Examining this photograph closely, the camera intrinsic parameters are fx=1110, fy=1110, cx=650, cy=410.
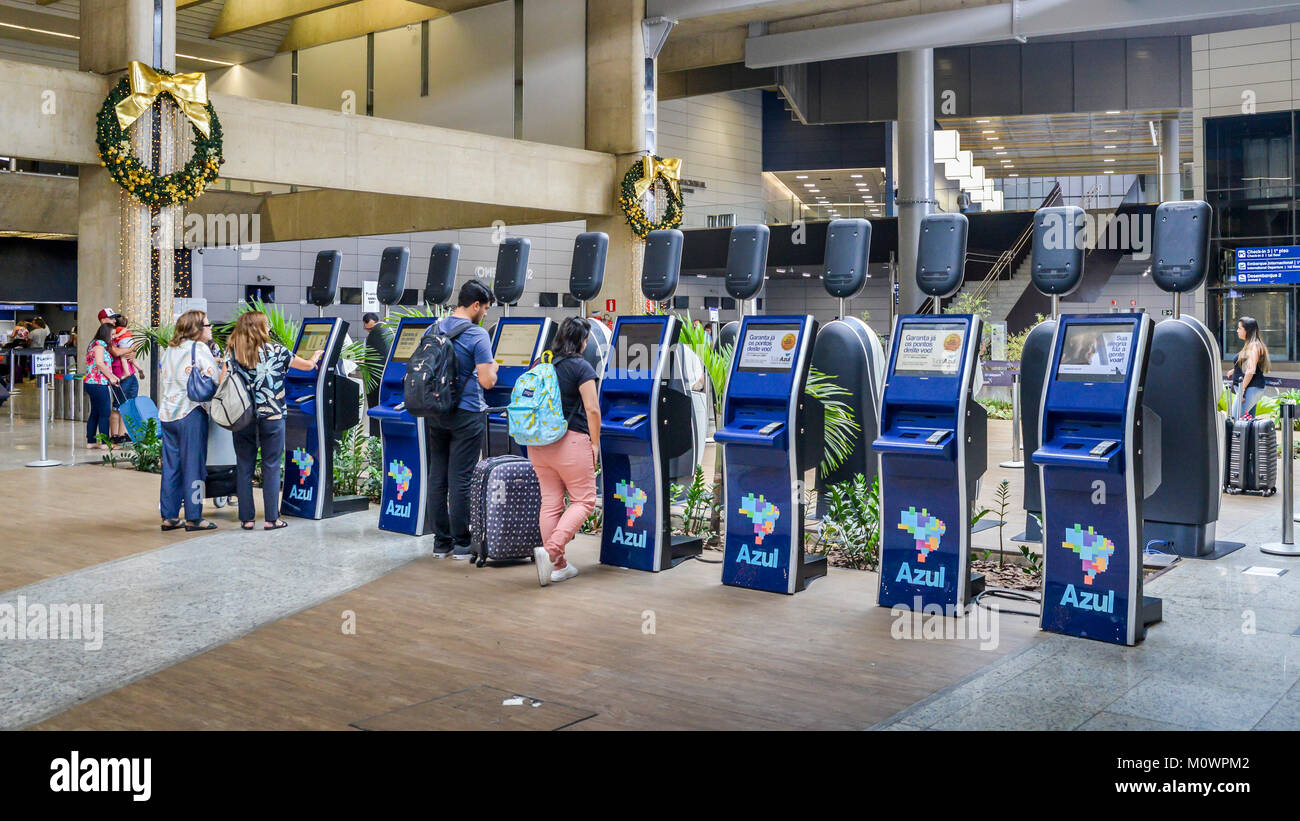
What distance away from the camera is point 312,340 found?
7.45m

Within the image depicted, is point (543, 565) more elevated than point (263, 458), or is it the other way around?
point (263, 458)

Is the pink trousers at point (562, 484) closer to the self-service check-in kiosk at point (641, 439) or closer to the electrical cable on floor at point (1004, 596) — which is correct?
the self-service check-in kiosk at point (641, 439)

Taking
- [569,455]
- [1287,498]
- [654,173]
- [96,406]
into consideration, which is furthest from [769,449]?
[654,173]

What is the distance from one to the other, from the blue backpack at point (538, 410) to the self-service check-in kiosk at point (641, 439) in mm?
417

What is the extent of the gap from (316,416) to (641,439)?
2596 millimetres

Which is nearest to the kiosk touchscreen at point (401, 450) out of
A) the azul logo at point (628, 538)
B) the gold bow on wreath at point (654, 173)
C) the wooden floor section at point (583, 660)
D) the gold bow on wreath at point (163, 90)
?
the wooden floor section at point (583, 660)

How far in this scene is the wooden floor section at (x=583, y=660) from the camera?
360cm

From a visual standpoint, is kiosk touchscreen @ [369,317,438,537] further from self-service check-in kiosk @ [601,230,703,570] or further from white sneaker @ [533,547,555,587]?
white sneaker @ [533,547,555,587]

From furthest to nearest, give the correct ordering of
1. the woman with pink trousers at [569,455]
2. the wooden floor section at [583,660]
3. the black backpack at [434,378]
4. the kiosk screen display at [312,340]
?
1. the kiosk screen display at [312,340]
2. the black backpack at [434,378]
3. the woman with pink trousers at [569,455]
4. the wooden floor section at [583,660]

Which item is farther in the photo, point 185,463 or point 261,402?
point 185,463

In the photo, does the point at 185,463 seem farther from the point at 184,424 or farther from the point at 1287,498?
the point at 1287,498

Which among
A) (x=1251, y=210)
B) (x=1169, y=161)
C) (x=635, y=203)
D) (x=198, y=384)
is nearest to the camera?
(x=198, y=384)
